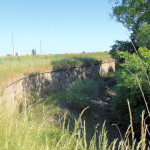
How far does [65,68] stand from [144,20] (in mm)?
7284

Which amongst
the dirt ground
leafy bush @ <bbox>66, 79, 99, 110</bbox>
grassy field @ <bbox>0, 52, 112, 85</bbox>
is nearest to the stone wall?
grassy field @ <bbox>0, 52, 112, 85</bbox>

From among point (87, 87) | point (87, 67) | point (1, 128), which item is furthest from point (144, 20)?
point (1, 128)

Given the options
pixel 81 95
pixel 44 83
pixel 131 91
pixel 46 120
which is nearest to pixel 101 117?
pixel 81 95

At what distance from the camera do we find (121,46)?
50.5 ft

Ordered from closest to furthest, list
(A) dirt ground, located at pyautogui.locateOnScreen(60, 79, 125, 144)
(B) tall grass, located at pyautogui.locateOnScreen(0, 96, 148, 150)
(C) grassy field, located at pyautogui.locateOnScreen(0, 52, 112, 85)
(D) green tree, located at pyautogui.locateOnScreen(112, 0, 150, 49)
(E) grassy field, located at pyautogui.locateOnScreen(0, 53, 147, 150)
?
(B) tall grass, located at pyautogui.locateOnScreen(0, 96, 148, 150), (E) grassy field, located at pyautogui.locateOnScreen(0, 53, 147, 150), (C) grassy field, located at pyautogui.locateOnScreen(0, 52, 112, 85), (A) dirt ground, located at pyautogui.locateOnScreen(60, 79, 125, 144), (D) green tree, located at pyautogui.locateOnScreen(112, 0, 150, 49)

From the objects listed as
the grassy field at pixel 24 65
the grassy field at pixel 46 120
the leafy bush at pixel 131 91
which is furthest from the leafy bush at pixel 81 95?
the grassy field at pixel 24 65

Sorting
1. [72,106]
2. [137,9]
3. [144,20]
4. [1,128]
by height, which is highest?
[137,9]

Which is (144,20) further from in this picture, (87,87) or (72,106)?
(72,106)

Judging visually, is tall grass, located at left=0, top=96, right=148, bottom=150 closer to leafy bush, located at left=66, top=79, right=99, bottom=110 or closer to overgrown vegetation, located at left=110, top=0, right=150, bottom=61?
leafy bush, located at left=66, top=79, right=99, bottom=110

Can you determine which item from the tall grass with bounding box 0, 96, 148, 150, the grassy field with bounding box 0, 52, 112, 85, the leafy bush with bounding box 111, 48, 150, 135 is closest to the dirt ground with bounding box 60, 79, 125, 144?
the leafy bush with bounding box 111, 48, 150, 135

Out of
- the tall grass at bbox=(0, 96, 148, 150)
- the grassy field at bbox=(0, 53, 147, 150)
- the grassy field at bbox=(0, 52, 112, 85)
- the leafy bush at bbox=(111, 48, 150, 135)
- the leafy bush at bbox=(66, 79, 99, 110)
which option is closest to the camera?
the tall grass at bbox=(0, 96, 148, 150)

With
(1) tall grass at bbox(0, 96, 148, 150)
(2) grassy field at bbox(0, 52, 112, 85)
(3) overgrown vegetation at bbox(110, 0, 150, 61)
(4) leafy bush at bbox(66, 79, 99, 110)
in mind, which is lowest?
(4) leafy bush at bbox(66, 79, 99, 110)

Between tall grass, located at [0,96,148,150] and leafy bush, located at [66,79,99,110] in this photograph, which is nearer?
tall grass, located at [0,96,148,150]

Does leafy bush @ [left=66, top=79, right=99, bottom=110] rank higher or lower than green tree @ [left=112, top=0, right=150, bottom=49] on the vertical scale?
lower
